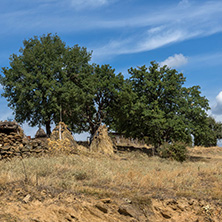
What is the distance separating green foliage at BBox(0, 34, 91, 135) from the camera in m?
29.7

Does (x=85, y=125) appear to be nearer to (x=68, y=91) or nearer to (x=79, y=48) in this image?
(x=68, y=91)

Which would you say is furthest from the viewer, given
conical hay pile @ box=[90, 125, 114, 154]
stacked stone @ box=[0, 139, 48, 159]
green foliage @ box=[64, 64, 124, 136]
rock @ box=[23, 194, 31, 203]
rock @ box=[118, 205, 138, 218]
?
green foliage @ box=[64, 64, 124, 136]

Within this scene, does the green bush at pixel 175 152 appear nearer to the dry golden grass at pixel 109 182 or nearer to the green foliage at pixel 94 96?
the dry golden grass at pixel 109 182

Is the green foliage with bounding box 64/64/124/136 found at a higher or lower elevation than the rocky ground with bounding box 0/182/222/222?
higher

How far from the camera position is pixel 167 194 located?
8812 mm

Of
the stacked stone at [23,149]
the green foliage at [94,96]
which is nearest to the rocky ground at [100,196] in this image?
the stacked stone at [23,149]

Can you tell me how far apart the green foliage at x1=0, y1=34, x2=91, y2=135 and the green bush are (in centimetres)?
1338

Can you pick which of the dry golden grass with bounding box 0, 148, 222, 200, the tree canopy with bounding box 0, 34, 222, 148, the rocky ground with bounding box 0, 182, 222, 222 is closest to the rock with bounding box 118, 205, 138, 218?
the rocky ground with bounding box 0, 182, 222, 222

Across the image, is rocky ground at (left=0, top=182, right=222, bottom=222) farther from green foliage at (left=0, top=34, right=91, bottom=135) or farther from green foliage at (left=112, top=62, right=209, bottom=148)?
green foliage at (left=0, top=34, right=91, bottom=135)

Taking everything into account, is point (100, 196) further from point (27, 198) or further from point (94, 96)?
point (94, 96)

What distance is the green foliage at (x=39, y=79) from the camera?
29719mm

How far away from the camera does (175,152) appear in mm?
20891

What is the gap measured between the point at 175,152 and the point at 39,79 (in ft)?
57.3

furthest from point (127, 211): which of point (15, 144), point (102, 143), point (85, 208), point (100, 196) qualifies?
point (102, 143)
